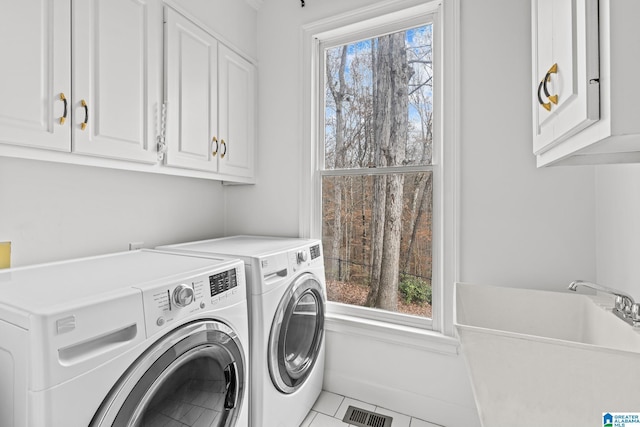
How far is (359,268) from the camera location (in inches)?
83.5

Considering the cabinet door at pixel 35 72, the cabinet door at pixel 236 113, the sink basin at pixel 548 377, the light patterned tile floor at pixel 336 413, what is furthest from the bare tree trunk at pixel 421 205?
the cabinet door at pixel 35 72

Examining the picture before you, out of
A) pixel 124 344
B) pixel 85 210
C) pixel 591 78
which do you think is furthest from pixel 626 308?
pixel 85 210

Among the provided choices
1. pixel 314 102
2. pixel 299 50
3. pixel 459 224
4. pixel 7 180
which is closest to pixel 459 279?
pixel 459 224

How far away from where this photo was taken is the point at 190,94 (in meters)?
1.75

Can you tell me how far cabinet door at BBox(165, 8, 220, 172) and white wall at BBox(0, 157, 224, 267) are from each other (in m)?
0.34

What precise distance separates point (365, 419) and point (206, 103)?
6.84ft

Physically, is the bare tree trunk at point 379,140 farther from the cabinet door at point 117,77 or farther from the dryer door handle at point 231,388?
the cabinet door at point 117,77

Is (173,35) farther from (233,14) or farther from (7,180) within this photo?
(7,180)

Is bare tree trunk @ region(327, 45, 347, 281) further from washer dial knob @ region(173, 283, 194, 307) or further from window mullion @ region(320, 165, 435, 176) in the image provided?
washer dial knob @ region(173, 283, 194, 307)

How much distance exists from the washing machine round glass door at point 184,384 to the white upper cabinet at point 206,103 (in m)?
1.00

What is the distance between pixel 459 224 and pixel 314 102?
1.27 metres

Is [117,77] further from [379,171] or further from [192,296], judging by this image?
[379,171]

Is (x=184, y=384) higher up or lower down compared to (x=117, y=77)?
lower down

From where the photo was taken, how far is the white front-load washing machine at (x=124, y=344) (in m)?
0.71
